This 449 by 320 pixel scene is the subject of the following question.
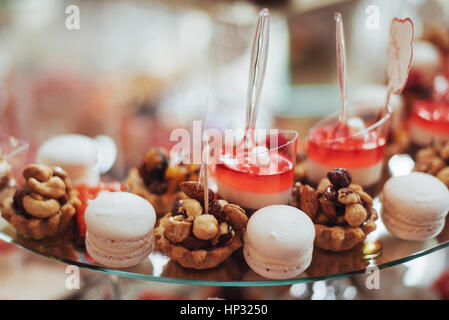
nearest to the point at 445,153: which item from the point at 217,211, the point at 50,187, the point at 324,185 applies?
the point at 324,185

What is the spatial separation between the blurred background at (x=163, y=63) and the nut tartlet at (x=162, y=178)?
824 millimetres

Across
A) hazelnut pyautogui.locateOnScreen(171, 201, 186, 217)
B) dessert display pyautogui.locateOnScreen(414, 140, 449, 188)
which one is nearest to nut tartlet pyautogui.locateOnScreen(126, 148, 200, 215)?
hazelnut pyautogui.locateOnScreen(171, 201, 186, 217)

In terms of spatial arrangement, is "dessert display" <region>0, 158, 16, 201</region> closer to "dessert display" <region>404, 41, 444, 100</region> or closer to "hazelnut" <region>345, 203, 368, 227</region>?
"hazelnut" <region>345, 203, 368, 227</region>

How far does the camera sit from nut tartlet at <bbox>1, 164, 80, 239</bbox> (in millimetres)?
816

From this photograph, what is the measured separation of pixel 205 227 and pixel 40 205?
322mm

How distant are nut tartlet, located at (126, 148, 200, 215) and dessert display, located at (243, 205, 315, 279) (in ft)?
0.71

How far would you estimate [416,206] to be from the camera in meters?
0.85

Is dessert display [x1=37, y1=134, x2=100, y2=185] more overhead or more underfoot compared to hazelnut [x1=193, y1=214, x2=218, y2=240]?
more overhead

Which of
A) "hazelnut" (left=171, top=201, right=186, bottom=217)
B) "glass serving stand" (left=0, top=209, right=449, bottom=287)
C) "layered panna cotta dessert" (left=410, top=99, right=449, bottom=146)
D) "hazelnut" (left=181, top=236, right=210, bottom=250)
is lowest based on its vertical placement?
"glass serving stand" (left=0, top=209, right=449, bottom=287)

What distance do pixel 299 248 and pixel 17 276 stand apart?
0.88 m

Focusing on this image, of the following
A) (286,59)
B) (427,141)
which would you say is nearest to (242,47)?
(286,59)

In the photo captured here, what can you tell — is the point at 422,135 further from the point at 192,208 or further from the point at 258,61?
the point at 192,208

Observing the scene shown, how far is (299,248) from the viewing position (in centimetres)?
75

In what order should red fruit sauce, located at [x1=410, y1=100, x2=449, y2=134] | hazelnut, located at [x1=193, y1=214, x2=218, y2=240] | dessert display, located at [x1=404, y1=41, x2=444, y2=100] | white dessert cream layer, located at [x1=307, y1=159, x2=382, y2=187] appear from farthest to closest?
dessert display, located at [x1=404, y1=41, x2=444, y2=100] < red fruit sauce, located at [x1=410, y1=100, x2=449, y2=134] < white dessert cream layer, located at [x1=307, y1=159, x2=382, y2=187] < hazelnut, located at [x1=193, y1=214, x2=218, y2=240]
